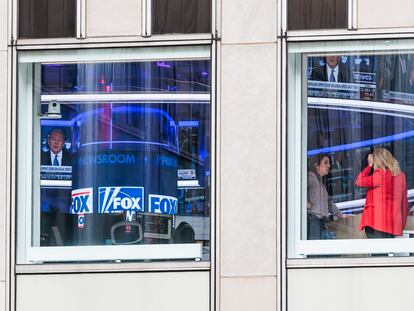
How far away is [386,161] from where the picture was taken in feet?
50.8

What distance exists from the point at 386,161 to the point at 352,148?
44 cm

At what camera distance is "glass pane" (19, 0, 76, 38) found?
52.1ft

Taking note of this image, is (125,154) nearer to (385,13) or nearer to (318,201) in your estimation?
(318,201)

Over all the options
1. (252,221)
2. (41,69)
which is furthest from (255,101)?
(41,69)

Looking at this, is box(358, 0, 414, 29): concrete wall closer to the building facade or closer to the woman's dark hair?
the building facade

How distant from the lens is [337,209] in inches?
609

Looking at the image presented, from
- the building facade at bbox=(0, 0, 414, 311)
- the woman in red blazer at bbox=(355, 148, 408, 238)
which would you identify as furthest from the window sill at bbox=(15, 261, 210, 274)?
the woman in red blazer at bbox=(355, 148, 408, 238)

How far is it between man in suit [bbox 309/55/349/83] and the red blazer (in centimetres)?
117

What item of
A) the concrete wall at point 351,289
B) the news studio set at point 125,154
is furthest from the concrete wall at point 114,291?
the concrete wall at point 351,289

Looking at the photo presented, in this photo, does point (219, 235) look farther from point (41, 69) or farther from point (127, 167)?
point (41, 69)

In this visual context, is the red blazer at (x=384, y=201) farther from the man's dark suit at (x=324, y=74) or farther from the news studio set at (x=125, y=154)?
the news studio set at (x=125, y=154)

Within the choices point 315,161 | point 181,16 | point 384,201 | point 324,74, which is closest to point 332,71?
point 324,74

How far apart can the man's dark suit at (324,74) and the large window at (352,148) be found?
12mm

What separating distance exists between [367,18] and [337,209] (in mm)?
2359
